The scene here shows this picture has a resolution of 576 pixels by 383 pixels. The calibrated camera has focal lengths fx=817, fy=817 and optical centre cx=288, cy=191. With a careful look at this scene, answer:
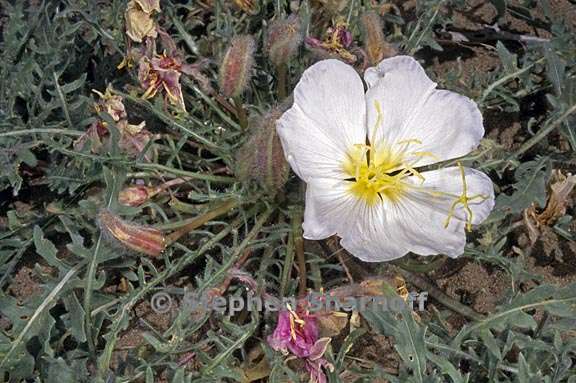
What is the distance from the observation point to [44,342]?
5.24 ft

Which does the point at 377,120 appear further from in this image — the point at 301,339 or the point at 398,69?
the point at 301,339

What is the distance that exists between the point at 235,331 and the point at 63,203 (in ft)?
1.82

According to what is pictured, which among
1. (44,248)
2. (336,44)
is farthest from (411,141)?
(44,248)

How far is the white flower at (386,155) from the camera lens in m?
1.52

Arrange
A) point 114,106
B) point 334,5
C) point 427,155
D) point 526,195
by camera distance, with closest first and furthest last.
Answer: point 427,155
point 526,195
point 114,106
point 334,5

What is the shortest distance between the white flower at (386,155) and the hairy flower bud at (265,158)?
2.8 inches

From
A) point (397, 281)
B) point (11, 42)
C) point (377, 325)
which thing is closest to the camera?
point (377, 325)

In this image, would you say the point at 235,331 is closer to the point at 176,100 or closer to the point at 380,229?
the point at 380,229

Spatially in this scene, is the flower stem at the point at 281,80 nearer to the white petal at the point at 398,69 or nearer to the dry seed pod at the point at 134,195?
the white petal at the point at 398,69

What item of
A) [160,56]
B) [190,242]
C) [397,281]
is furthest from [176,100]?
[397,281]

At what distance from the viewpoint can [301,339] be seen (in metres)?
1.58

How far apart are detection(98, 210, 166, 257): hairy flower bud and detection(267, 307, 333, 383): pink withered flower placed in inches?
11.1

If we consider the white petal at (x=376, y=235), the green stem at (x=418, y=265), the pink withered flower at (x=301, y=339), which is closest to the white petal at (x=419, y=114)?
the white petal at (x=376, y=235)

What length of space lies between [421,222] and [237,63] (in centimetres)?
51
